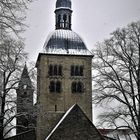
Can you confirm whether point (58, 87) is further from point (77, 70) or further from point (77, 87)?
point (77, 70)

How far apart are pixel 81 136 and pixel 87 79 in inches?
245

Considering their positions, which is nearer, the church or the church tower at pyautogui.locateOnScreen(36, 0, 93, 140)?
the church

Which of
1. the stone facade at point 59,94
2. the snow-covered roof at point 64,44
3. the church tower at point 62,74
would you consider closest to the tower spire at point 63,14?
the church tower at point 62,74

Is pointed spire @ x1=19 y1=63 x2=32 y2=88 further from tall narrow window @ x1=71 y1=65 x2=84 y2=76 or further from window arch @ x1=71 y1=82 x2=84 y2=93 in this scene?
tall narrow window @ x1=71 y1=65 x2=84 y2=76

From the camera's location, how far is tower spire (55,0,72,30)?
37.3 metres

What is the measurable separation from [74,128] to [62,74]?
19.2ft

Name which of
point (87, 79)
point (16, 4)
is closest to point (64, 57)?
point (87, 79)

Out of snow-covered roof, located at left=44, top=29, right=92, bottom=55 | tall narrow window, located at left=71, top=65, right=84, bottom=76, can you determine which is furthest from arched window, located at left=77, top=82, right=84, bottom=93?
snow-covered roof, located at left=44, top=29, right=92, bottom=55

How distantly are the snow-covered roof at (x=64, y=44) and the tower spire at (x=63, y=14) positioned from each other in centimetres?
63

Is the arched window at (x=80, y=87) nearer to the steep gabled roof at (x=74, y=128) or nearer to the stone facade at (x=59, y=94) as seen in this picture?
the stone facade at (x=59, y=94)

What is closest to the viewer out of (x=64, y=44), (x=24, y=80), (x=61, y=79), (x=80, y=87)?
(x=24, y=80)

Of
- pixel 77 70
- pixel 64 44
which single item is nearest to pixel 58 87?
pixel 77 70

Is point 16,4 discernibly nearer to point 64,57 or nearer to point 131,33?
point 131,33

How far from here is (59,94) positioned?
3538 cm
